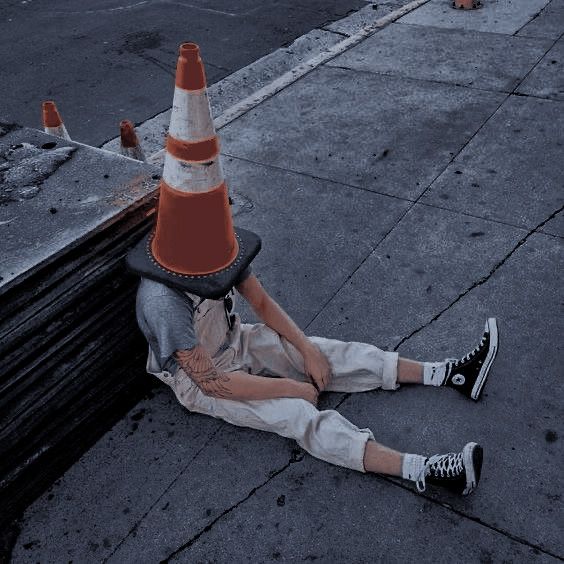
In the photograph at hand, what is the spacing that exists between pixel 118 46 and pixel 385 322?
Result: 568 cm

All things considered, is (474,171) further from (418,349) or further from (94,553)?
(94,553)

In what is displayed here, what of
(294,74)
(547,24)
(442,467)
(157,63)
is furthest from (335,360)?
(547,24)

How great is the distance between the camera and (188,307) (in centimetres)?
243

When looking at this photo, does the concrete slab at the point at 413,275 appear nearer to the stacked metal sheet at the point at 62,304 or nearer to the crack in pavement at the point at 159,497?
the crack in pavement at the point at 159,497

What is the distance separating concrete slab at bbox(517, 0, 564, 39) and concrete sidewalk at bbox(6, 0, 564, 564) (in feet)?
2.39

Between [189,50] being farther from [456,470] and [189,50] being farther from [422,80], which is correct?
[422,80]

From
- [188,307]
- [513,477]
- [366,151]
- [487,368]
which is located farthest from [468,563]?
[366,151]

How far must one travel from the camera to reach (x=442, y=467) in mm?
2484

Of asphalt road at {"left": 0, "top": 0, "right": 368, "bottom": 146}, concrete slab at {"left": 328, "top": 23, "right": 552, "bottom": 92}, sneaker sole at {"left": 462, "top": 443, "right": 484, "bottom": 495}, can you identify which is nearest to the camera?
sneaker sole at {"left": 462, "top": 443, "right": 484, "bottom": 495}

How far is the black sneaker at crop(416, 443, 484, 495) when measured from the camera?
243 centimetres

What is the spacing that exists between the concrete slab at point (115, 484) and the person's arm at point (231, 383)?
15.4 inches

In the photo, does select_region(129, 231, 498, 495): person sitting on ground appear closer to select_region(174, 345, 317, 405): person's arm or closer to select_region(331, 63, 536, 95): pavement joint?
select_region(174, 345, 317, 405): person's arm

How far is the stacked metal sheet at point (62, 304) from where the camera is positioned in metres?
2.31

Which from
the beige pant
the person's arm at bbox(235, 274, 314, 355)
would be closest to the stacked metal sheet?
the beige pant
